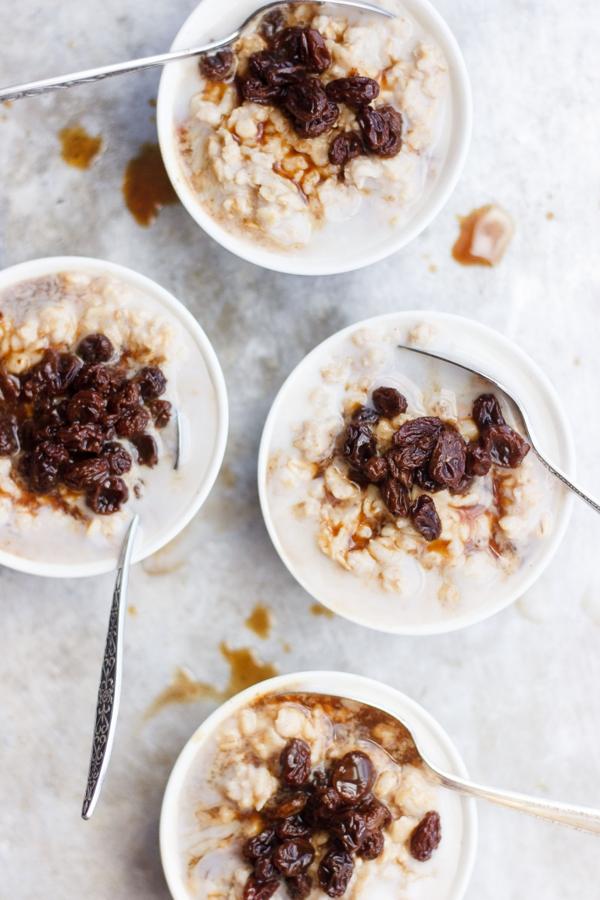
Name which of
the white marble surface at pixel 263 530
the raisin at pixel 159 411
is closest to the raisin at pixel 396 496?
the white marble surface at pixel 263 530

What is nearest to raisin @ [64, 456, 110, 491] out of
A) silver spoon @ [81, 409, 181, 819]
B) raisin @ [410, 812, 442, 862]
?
silver spoon @ [81, 409, 181, 819]

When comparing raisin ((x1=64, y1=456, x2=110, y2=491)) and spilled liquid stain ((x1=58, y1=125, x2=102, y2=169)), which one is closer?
raisin ((x1=64, y1=456, x2=110, y2=491))

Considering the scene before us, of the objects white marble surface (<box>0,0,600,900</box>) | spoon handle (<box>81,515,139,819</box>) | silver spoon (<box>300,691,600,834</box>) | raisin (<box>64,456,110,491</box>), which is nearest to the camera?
spoon handle (<box>81,515,139,819</box>)

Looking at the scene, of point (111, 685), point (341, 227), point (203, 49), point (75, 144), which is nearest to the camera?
point (111, 685)

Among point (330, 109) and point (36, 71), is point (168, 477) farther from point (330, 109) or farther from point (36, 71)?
point (36, 71)

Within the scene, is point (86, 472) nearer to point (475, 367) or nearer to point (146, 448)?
point (146, 448)

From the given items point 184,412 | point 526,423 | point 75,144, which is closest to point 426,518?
point 526,423

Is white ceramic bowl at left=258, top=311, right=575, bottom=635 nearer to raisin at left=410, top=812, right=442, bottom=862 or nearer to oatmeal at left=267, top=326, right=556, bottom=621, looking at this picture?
oatmeal at left=267, top=326, right=556, bottom=621
